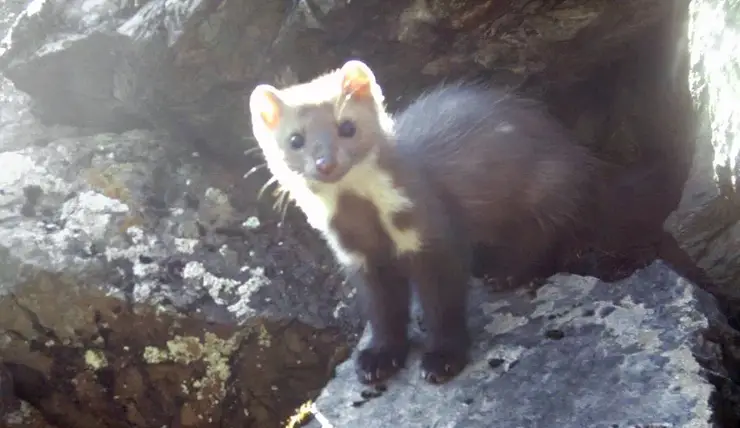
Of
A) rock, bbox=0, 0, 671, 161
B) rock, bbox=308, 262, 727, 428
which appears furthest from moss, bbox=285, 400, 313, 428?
rock, bbox=0, 0, 671, 161

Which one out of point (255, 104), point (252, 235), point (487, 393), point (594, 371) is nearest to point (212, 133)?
point (252, 235)

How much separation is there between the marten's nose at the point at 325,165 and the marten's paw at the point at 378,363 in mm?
513

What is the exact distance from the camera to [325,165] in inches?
68.6

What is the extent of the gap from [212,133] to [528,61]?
3.19 ft

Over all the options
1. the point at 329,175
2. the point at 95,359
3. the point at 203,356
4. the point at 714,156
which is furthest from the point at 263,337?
the point at 714,156

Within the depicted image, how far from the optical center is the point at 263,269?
85.4 inches

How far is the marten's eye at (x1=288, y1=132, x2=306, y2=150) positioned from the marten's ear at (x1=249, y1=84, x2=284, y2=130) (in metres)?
0.06

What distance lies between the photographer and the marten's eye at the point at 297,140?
1.84 metres

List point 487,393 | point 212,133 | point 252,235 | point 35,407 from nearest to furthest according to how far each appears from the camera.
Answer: point 487,393, point 35,407, point 252,235, point 212,133

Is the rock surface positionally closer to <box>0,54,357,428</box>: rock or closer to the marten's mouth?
<box>0,54,357,428</box>: rock

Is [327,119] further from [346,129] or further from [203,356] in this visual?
[203,356]

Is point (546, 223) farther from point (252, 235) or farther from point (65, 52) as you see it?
point (65, 52)

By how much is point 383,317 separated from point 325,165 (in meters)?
0.48

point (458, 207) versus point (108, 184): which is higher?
point (108, 184)
